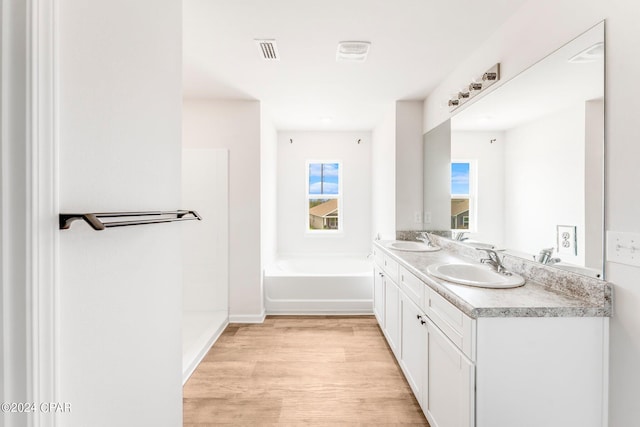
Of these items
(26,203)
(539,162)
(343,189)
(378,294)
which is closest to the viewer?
(26,203)

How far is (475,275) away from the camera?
1867 millimetres

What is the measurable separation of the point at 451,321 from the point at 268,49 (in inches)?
83.8

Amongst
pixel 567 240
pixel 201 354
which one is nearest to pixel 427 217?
pixel 567 240

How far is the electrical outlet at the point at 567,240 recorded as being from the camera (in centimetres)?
144

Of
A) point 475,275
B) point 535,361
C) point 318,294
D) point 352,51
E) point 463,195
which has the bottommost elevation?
point 318,294

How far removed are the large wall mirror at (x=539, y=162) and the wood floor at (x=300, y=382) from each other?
1.26m

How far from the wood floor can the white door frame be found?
57.3 inches

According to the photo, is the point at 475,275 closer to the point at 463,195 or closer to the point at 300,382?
the point at 463,195

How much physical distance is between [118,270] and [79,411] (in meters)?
0.40

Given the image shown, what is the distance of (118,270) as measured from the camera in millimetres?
1016

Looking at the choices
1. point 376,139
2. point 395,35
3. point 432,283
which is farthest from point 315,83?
point 432,283

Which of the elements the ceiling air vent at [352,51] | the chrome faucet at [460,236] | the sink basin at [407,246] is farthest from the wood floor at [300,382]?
the ceiling air vent at [352,51]

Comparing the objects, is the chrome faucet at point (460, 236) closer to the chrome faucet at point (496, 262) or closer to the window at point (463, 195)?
the window at point (463, 195)

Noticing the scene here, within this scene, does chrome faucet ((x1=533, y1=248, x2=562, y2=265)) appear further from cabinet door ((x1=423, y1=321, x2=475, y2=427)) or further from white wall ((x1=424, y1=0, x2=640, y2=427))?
cabinet door ((x1=423, y1=321, x2=475, y2=427))
